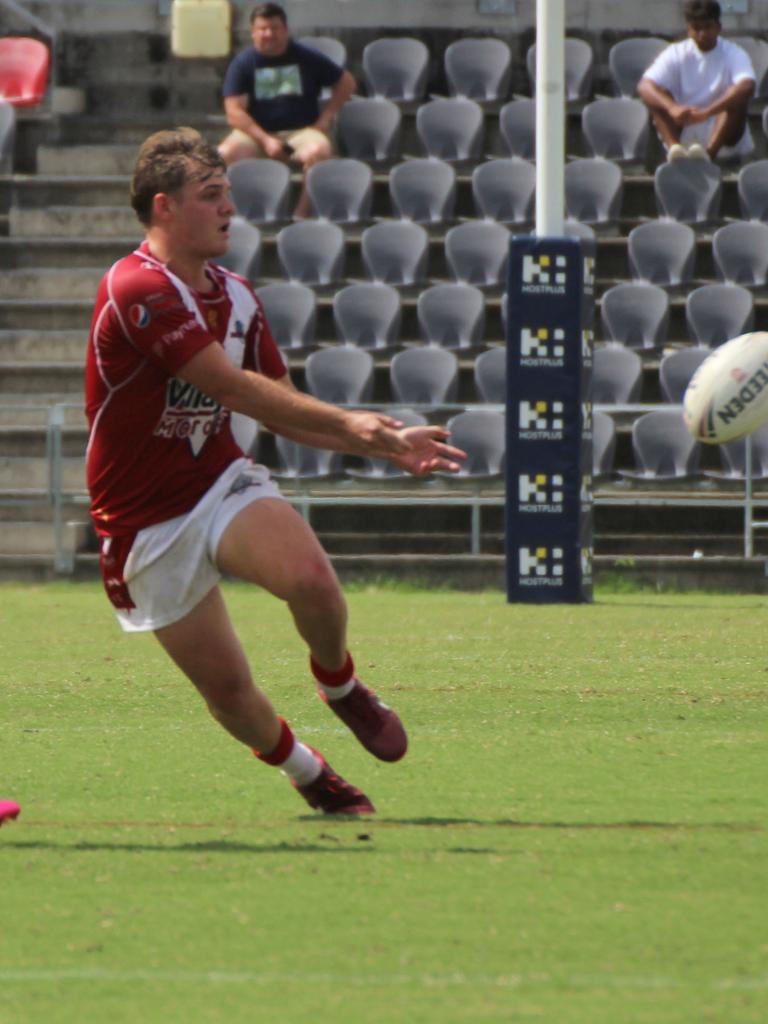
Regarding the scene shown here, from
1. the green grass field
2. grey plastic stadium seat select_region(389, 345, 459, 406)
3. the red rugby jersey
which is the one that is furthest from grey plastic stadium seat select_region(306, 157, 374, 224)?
the red rugby jersey

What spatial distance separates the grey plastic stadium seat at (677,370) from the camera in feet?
53.1

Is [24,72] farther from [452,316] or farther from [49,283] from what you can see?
[452,316]

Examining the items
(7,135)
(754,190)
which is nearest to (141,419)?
→ (754,190)

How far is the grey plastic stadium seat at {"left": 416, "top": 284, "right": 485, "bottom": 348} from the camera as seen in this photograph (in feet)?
56.4

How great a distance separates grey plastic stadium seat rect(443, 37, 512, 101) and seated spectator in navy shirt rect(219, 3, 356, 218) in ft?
4.80

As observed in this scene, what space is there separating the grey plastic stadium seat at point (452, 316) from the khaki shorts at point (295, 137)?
6.88ft

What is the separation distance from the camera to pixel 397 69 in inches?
779

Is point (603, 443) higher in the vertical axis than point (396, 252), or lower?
lower

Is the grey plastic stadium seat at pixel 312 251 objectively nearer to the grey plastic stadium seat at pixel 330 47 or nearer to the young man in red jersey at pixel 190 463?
the grey plastic stadium seat at pixel 330 47

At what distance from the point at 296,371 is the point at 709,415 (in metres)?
7.02

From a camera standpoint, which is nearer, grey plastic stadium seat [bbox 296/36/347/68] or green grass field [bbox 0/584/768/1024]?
green grass field [bbox 0/584/768/1024]

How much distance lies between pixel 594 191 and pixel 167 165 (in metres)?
12.7

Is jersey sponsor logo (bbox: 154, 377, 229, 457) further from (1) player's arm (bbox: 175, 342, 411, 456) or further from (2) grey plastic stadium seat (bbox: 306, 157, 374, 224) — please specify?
(2) grey plastic stadium seat (bbox: 306, 157, 374, 224)

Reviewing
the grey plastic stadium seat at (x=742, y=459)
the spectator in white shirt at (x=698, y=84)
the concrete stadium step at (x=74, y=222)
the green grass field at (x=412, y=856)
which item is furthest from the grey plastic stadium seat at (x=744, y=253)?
the green grass field at (x=412, y=856)
